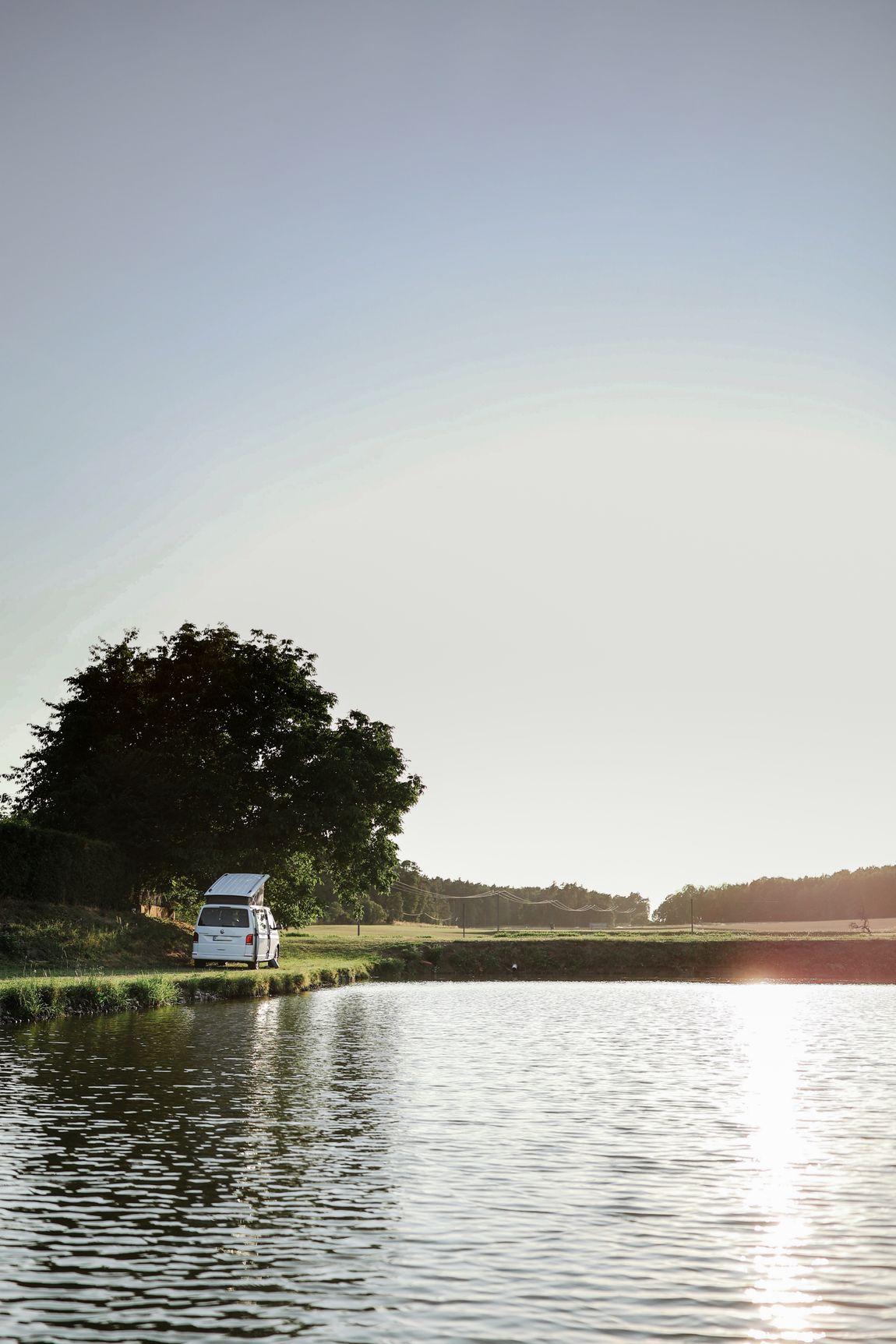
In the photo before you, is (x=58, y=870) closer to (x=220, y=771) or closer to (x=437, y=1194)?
(x=220, y=771)

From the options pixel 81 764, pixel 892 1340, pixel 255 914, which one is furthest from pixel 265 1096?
pixel 81 764

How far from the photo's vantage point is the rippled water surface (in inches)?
346

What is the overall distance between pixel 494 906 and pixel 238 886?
131m

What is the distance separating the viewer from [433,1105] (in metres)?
17.6

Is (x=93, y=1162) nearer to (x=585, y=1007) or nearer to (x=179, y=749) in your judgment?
(x=585, y=1007)

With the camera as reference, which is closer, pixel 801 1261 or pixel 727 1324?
pixel 727 1324

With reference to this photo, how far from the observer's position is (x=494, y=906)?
173 metres

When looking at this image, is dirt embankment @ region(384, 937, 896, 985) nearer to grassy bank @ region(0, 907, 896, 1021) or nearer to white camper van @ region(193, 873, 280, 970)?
grassy bank @ region(0, 907, 896, 1021)

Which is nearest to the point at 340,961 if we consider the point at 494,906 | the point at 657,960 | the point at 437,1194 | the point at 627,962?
the point at 627,962

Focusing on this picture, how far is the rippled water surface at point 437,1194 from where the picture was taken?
880 centimetres

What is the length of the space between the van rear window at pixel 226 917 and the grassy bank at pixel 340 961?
1.66 m

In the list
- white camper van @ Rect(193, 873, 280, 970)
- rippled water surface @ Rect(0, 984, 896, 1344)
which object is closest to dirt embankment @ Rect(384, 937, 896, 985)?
white camper van @ Rect(193, 873, 280, 970)

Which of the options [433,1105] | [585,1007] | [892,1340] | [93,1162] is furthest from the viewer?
[585,1007]

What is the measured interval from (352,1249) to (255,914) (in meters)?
33.8
